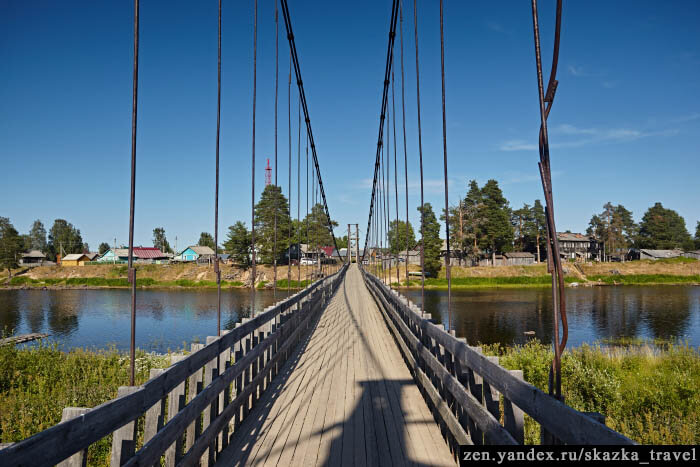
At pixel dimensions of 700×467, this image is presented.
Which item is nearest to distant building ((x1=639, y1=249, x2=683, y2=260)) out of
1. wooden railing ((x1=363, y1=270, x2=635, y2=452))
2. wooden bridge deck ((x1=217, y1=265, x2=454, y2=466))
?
wooden bridge deck ((x1=217, y1=265, x2=454, y2=466))

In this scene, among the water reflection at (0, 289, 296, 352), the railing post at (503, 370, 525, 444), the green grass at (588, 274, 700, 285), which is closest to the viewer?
the railing post at (503, 370, 525, 444)

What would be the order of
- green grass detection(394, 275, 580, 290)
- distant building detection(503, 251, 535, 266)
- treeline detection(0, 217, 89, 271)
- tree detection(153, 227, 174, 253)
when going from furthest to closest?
tree detection(153, 227, 174, 253) → treeline detection(0, 217, 89, 271) → distant building detection(503, 251, 535, 266) → green grass detection(394, 275, 580, 290)

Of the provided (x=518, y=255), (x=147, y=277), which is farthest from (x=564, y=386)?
(x=518, y=255)

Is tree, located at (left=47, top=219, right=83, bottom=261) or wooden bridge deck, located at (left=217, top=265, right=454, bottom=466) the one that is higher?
tree, located at (left=47, top=219, right=83, bottom=261)

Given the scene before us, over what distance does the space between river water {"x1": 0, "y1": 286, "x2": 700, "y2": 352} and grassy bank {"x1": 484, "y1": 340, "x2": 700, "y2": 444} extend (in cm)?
575

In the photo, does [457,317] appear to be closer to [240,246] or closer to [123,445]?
[123,445]

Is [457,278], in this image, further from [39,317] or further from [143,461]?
[143,461]

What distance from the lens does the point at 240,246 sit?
4981 centimetres

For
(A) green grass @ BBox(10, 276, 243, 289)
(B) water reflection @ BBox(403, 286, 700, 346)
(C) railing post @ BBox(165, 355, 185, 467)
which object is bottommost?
(B) water reflection @ BBox(403, 286, 700, 346)

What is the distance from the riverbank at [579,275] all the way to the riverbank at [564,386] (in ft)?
101

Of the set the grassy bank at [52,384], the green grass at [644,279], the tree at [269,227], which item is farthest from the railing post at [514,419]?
the green grass at [644,279]

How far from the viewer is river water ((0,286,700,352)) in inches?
744

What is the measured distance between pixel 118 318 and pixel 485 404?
1082 inches

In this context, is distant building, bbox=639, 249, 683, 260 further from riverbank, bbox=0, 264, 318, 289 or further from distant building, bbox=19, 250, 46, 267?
distant building, bbox=19, 250, 46, 267
